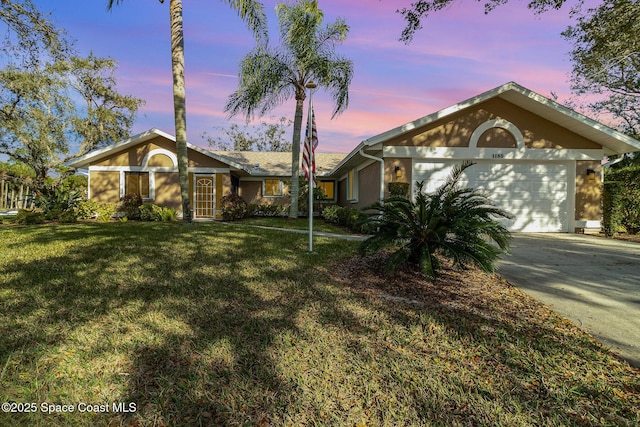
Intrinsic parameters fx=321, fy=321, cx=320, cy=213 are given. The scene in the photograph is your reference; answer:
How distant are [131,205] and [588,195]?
19.1 metres

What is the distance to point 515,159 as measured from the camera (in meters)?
11.2

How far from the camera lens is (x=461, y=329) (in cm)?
332

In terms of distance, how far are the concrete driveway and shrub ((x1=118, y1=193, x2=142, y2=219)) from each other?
51.1 feet

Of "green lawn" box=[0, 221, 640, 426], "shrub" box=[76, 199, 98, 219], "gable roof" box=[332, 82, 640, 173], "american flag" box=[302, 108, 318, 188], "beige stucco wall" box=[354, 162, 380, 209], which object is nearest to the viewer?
"green lawn" box=[0, 221, 640, 426]

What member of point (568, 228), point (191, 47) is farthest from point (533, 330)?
point (191, 47)

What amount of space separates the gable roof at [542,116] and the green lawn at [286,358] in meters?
7.14

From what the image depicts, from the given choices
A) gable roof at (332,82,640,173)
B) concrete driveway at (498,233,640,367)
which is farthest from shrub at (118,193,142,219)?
concrete driveway at (498,233,640,367)

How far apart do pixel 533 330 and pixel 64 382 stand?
4253 mm

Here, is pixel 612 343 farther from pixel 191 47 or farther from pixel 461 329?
pixel 191 47

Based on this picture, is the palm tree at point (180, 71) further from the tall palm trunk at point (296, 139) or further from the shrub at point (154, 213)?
the shrub at point (154, 213)

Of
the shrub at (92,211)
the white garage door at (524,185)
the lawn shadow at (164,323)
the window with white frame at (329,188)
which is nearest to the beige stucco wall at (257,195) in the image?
the window with white frame at (329,188)

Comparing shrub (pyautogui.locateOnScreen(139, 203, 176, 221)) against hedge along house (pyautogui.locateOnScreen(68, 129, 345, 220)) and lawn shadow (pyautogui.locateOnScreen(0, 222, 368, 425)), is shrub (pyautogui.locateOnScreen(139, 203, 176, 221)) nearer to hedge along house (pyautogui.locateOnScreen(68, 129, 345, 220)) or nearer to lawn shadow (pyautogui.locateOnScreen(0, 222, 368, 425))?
hedge along house (pyautogui.locateOnScreen(68, 129, 345, 220))

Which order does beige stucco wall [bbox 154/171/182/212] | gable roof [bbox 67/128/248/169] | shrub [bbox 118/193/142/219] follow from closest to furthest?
shrub [bbox 118/193/142/219], gable roof [bbox 67/128/248/169], beige stucco wall [bbox 154/171/182/212]

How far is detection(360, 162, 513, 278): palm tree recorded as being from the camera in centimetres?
454
